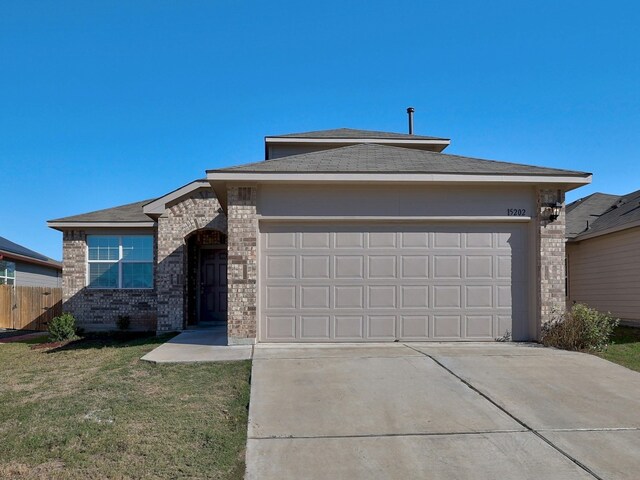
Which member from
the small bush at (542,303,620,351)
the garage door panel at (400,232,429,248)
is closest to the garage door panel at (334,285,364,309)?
the garage door panel at (400,232,429,248)

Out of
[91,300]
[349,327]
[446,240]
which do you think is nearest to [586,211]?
[446,240]

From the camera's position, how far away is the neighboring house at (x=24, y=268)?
2106 centimetres

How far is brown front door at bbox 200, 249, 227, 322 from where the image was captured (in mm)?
14833

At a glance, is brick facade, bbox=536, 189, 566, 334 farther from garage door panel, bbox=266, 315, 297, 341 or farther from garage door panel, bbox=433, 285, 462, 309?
garage door panel, bbox=266, 315, 297, 341

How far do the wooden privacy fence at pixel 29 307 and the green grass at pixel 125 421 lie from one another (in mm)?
10094

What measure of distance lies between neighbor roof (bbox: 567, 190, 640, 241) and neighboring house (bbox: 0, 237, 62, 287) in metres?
21.4

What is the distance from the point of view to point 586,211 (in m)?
18.7

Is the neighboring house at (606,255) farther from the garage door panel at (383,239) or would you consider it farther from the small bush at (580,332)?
the garage door panel at (383,239)

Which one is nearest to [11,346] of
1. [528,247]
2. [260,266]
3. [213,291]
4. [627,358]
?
[213,291]

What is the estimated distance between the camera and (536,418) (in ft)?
18.1

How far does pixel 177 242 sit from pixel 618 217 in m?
13.2

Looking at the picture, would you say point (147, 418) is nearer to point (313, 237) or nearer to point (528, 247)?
point (313, 237)

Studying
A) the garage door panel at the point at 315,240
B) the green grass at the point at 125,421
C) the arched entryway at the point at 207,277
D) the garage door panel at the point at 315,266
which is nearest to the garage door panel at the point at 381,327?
the garage door panel at the point at 315,266

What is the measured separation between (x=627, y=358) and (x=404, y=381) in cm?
471
